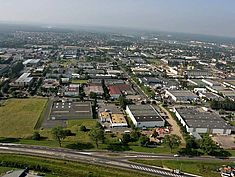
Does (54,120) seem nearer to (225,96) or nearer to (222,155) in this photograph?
(222,155)

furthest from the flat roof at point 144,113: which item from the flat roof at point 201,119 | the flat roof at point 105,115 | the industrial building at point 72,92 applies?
the industrial building at point 72,92

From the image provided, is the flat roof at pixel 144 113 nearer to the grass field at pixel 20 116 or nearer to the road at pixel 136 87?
the road at pixel 136 87

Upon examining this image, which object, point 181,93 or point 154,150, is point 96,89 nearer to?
point 181,93

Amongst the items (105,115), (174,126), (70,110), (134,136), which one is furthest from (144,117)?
(70,110)

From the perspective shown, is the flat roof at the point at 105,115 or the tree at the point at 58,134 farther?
the flat roof at the point at 105,115

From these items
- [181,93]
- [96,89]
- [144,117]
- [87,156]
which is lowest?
[87,156]

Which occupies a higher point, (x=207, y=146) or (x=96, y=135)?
(x=96, y=135)

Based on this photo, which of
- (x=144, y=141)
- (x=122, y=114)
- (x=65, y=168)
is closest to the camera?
(x=65, y=168)
